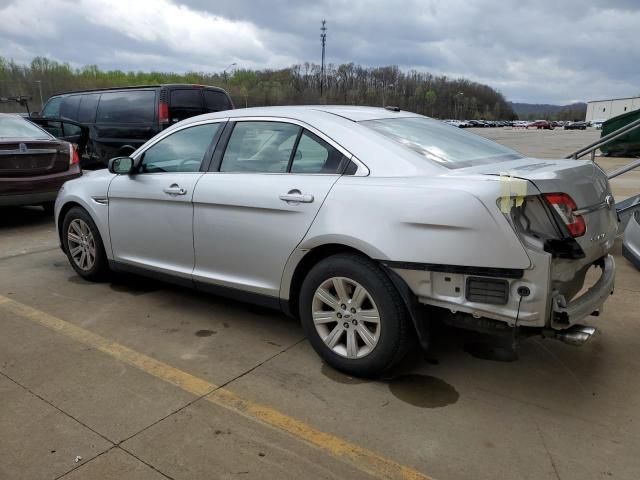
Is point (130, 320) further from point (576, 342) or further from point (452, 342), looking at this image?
point (576, 342)

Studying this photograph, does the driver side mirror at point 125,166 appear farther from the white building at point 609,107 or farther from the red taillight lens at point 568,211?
the white building at point 609,107

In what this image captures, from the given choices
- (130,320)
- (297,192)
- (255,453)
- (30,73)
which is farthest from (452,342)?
(30,73)

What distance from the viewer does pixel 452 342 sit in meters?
3.80

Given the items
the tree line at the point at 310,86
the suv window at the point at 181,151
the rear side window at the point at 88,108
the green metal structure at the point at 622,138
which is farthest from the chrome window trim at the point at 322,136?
the tree line at the point at 310,86

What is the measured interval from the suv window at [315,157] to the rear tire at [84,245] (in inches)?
92.2

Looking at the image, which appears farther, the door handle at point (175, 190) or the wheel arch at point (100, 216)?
the wheel arch at point (100, 216)

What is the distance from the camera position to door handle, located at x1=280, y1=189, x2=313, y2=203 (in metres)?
3.24

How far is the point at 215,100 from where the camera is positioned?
1002cm

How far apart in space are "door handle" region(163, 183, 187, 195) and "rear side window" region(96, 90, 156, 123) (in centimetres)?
569

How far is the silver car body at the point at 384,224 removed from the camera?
2.66 meters

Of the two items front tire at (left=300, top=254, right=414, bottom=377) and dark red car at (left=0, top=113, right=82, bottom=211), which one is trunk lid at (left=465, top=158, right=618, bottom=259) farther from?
dark red car at (left=0, top=113, right=82, bottom=211)

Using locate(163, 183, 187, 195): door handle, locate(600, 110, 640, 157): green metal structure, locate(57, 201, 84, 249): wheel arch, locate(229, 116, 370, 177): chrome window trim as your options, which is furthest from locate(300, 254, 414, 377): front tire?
locate(600, 110, 640, 157): green metal structure

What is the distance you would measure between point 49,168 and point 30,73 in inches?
3079

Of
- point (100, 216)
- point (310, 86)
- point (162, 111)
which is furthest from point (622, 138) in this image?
point (310, 86)
